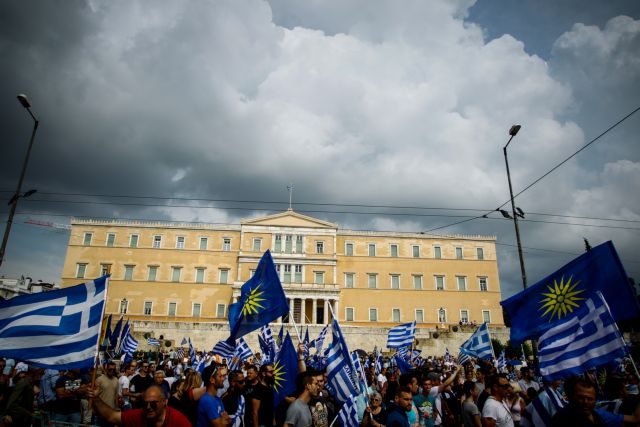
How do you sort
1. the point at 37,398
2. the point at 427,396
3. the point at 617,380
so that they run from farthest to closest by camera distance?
the point at 37,398 < the point at 427,396 < the point at 617,380

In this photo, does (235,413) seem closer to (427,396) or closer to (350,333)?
(427,396)

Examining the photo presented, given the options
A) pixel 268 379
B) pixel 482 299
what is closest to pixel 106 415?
pixel 268 379

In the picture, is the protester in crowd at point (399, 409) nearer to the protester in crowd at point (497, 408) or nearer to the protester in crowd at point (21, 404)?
the protester in crowd at point (497, 408)

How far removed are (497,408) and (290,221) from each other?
43129mm

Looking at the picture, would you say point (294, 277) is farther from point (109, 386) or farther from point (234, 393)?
point (234, 393)

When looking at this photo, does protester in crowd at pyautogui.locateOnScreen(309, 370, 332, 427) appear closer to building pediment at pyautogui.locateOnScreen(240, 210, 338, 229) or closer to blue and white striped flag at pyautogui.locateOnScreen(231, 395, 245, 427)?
blue and white striped flag at pyautogui.locateOnScreen(231, 395, 245, 427)

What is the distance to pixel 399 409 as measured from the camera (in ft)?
14.7

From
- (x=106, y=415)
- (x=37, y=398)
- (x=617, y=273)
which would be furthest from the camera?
(x=37, y=398)

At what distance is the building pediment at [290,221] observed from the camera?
4675cm

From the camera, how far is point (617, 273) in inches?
182

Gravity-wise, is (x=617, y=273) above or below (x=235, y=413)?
above

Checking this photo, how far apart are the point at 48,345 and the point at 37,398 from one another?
134 inches

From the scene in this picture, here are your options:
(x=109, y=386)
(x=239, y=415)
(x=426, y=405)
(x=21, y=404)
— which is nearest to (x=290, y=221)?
(x=109, y=386)

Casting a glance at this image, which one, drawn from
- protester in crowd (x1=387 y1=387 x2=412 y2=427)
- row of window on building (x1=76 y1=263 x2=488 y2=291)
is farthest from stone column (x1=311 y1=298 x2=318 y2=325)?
protester in crowd (x1=387 y1=387 x2=412 y2=427)
